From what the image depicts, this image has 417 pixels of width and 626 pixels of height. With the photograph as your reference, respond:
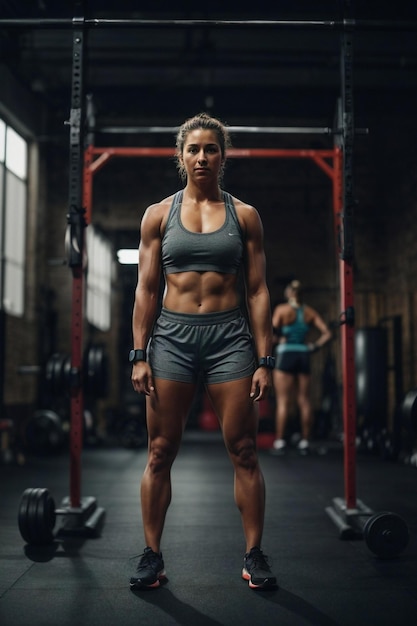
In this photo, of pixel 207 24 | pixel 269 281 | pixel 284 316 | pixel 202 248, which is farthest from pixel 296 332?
pixel 269 281

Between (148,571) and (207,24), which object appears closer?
(148,571)

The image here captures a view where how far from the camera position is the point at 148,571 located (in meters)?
2.18

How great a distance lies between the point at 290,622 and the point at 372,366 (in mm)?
4604

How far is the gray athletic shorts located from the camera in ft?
7.20

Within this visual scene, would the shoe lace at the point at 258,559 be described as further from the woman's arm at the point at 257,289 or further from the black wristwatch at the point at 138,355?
the black wristwatch at the point at 138,355

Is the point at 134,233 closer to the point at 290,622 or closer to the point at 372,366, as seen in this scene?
the point at 372,366

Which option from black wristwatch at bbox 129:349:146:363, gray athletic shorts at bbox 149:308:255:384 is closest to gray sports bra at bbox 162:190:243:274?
gray athletic shorts at bbox 149:308:255:384

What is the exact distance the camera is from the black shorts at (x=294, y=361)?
20.0ft

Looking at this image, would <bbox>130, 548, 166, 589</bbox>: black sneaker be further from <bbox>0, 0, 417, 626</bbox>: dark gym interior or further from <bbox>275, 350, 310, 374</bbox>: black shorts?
<bbox>275, 350, 310, 374</bbox>: black shorts

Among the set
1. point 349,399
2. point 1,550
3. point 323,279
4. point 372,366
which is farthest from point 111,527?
point 323,279

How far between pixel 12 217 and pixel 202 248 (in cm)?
597

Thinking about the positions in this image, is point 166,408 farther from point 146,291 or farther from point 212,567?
point 212,567

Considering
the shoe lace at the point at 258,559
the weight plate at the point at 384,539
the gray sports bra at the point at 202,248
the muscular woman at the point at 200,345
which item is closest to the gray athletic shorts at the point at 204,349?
the muscular woman at the point at 200,345

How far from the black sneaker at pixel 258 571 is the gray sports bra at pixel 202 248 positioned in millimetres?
845
